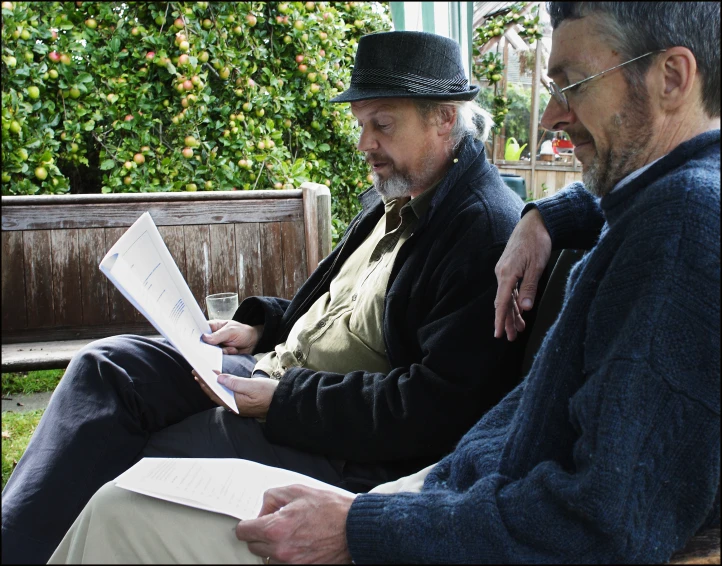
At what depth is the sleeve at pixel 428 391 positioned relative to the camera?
1668mm

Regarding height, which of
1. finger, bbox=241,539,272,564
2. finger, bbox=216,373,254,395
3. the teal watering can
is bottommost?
finger, bbox=241,539,272,564

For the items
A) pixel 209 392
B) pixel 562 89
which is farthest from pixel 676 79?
pixel 209 392

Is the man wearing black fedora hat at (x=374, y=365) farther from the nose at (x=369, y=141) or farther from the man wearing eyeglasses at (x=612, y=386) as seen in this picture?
the man wearing eyeglasses at (x=612, y=386)

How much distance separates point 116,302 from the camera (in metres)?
3.23

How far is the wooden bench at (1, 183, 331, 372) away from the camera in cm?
309

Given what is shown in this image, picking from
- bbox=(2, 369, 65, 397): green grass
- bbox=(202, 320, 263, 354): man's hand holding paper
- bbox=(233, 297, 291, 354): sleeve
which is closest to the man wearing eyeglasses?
bbox=(202, 320, 263, 354): man's hand holding paper

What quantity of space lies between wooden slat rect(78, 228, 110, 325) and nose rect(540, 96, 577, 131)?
230cm

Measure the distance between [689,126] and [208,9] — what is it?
3.29 metres

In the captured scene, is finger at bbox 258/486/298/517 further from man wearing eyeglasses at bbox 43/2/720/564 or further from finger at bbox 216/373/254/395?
finger at bbox 216/373/254/395

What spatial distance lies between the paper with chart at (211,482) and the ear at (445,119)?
1.12 meters

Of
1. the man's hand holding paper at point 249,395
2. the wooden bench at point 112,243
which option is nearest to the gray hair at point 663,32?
the man's hand holding paper at point 249,395

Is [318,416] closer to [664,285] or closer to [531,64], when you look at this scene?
[664,285]

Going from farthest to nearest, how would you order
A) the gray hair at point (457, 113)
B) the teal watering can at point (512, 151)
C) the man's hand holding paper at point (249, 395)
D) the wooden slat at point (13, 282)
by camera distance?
the teal watering can at point (512, 151) < the wooden slat at point (13, 282) < the gray hair at point (457, 113) < the man's hand holding paper at point (249, 395)

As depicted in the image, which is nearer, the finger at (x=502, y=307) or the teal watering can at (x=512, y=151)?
the finger at (x=502, y=307)
